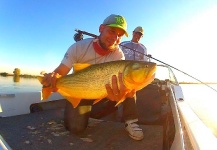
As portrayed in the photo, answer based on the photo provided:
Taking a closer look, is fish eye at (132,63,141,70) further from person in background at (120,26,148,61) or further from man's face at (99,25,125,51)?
person in background at (120,26,148,61)

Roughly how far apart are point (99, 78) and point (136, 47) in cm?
487

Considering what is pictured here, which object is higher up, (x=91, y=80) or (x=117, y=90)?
(x=91, y=80)

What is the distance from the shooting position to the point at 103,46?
421 cm

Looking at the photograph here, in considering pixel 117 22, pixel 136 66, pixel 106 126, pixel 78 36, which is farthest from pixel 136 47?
pixel 136 66

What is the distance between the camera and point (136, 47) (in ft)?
25.2

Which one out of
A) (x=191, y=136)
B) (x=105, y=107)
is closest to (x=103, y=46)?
(x=105, y=107)

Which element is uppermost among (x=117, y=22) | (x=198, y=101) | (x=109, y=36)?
(x=117, y=22)

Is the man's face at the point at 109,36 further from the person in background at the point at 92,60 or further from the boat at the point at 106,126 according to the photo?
the boat at the point at 106,126

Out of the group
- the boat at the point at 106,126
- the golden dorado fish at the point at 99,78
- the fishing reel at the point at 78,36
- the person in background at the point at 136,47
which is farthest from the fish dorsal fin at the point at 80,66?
the person in background at the point at 136,47

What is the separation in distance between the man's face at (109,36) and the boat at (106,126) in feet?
3.82

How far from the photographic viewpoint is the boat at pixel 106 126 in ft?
10.2

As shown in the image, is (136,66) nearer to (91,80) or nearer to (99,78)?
(99,78)

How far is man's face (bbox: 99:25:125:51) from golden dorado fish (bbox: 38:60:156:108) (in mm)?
947

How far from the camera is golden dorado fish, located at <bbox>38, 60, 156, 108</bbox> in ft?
8.98
